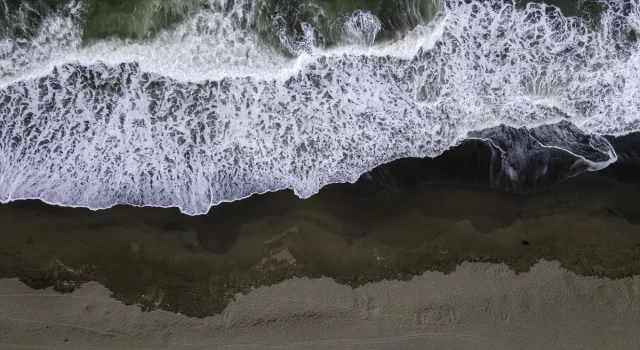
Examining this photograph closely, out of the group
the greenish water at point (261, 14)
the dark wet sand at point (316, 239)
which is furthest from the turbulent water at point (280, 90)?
the dark wet sand at point (316, 239)

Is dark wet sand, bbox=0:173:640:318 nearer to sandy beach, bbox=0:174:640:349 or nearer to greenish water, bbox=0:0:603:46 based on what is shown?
sandy beach, bbox=0:174:640:349

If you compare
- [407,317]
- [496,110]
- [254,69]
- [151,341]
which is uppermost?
[254,69]

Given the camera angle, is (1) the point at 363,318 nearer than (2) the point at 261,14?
Yes

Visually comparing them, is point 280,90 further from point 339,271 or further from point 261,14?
point 339,271

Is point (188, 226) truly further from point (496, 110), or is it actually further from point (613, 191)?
point (613, 191)

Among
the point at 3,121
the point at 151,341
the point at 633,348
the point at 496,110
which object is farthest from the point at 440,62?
the point at 3,121

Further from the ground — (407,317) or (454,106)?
(454,106)

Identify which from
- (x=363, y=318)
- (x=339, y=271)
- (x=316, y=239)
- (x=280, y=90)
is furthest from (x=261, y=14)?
(x=363, y=318)
